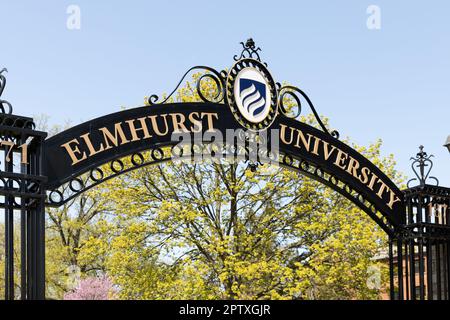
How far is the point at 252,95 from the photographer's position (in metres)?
9.70

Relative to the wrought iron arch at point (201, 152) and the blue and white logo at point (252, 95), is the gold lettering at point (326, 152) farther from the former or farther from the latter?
the blue and white logo at point (252, 95)

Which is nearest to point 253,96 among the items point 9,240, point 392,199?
point 392,199

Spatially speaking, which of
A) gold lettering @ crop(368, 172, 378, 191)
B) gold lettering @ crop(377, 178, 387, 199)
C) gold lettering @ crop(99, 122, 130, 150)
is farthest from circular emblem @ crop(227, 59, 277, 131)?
gold lettering @ crop(377, 178, 387, 199)

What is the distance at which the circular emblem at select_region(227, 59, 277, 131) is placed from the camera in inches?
376

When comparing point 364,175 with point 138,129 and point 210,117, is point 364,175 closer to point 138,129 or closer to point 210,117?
point 210,117

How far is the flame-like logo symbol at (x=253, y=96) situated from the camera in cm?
961

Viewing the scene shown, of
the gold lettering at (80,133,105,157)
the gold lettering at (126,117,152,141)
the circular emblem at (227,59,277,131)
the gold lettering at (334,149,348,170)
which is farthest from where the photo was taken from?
the gold lettering at (334,149,348,170)

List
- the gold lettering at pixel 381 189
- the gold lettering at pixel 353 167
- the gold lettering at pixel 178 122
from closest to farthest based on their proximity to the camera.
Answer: the gold lettering at pixel 178 122, the gold lettering at pixel 353 167, the gold lettering at pixel 381 189

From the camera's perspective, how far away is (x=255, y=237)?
67.7ft

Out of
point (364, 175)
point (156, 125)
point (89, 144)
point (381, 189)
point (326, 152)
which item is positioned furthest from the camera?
point (381, 189)

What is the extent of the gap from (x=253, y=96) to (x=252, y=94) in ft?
0.09

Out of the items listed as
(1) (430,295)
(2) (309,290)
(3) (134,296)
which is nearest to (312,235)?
(2) (309,290)
